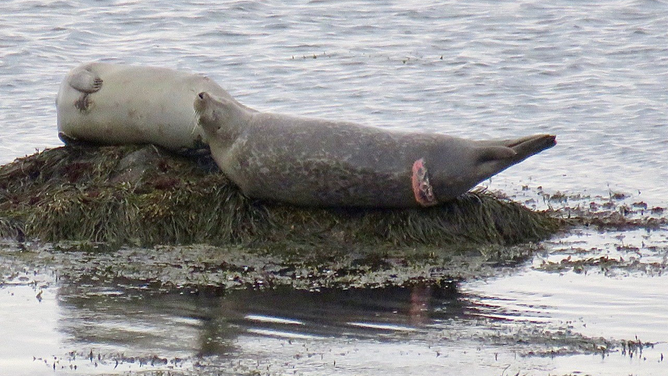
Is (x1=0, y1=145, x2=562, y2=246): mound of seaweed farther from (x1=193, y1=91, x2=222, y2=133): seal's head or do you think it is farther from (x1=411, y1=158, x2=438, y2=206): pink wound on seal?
(x1=193, y1=91, x2=222, y2=133): seal's head

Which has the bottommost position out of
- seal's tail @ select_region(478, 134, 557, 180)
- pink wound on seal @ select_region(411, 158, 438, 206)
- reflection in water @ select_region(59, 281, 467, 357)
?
reflection in water @ select_region(59, 281, 467, 357)

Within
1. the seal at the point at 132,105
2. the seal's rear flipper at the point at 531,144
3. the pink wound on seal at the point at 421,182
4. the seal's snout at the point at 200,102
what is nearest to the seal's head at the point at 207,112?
the seal's snout at the point at 200,102

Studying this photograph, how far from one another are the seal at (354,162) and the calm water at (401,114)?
66cm

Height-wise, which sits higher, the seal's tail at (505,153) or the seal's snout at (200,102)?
the seal's snout at (200,102)

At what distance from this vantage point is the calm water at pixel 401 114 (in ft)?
15.9

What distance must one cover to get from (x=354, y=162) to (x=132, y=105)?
1.58m

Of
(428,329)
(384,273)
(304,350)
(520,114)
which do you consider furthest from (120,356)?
(520,114)

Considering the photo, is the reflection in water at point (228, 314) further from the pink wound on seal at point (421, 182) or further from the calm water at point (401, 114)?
the pink wound on seal at point (421, 182)

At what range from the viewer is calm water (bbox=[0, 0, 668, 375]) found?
4.85 metres

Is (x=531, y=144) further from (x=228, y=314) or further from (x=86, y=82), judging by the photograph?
(x=86, y=82)

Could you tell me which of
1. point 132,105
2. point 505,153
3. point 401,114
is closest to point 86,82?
point 132,105

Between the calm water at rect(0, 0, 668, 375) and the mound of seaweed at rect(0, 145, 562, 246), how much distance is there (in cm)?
44

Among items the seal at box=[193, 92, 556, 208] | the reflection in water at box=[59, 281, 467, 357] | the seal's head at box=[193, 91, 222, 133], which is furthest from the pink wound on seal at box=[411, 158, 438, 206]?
the seal's head at box=[193, 91, 222, 133]

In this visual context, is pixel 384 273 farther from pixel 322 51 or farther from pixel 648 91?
pixel 322 51
